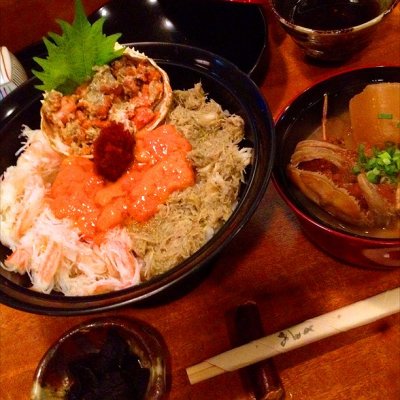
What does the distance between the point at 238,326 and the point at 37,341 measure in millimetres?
787

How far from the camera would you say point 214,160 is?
1761 millimetres

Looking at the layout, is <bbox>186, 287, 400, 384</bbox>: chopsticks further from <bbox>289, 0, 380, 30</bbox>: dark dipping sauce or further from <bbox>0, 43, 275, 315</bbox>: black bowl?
<bbox>289, 0, 380, 30</bbox>: dark dipping sauce

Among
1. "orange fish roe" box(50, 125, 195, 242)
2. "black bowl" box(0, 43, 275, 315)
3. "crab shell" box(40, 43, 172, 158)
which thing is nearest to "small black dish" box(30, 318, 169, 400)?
"black bowl" box(0, 43, 275, 315)

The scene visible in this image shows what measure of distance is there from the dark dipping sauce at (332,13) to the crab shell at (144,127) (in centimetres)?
69

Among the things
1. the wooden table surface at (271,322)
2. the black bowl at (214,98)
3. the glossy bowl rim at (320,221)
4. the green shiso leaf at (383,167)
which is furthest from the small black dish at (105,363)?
the green shiso leaf at (383,167)

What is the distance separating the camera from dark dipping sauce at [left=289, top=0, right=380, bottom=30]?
204 cm

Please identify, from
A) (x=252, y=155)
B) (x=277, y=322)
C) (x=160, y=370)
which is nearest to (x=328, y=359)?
(x=277, y=322)

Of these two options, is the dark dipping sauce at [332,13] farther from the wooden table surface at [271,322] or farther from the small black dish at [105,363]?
the small black dish at [105,363]

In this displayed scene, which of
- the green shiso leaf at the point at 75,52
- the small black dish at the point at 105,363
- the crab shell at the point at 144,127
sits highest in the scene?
the green shiso leaf at the point at 75,52

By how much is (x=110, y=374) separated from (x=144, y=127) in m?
1.02

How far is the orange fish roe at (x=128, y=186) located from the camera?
1709 millimetres

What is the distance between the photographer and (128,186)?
1.78 meters

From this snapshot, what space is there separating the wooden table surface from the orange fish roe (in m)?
0.34

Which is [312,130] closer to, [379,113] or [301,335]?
[379,113]
